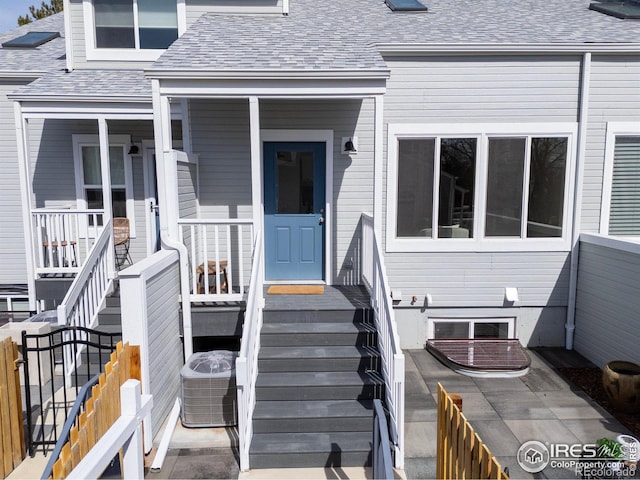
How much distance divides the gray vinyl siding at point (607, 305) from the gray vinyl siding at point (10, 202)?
29.7 feet

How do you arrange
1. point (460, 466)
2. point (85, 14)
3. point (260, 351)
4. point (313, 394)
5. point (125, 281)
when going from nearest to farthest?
point (460, 466) < point (125, 281) < point (313, 394) < point (260, 351) < point (85, 14)

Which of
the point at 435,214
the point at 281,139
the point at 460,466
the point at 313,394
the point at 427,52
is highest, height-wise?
the point at 427,52

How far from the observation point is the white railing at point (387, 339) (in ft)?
13.7

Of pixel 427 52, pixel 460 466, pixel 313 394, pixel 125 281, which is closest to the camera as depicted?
pixel 460 466

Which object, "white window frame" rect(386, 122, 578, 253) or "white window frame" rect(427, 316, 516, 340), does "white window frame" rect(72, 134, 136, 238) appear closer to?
"white window frame" rect(386, 122, 578, 253)

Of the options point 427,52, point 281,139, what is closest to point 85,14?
point 281,139

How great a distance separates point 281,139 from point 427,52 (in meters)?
2.41

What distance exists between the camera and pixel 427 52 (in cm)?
663

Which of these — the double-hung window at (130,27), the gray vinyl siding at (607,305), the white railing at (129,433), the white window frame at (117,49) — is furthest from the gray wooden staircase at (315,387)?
the double-hung window at (130,27)

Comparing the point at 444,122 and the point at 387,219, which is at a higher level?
the point at 444,122

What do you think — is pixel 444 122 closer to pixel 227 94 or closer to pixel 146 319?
pixel 227 94

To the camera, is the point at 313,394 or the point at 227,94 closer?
the point at 313,394

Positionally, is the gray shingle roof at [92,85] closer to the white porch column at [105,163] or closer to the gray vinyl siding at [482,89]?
the white porch column at [105,163]

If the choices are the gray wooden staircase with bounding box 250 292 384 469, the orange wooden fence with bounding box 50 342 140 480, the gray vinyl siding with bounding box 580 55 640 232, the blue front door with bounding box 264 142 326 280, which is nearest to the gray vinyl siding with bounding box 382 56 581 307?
the gray vinyl siding with bounding box 580 55 640 232
